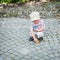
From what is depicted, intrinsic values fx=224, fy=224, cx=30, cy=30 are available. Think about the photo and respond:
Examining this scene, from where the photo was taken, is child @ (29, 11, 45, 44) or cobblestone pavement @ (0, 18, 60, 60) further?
child @ (29, 11, 45, 44)

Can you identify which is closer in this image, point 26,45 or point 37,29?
point 26,45

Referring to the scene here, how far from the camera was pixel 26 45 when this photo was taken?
679 centimetres

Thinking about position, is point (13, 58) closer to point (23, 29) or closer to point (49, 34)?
point (49, 34)

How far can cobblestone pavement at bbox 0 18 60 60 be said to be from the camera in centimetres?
586

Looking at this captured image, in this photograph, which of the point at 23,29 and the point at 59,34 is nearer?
the point at 59,34

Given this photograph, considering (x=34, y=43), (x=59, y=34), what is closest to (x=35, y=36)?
(x=34, y=43)

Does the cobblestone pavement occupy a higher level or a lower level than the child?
lower

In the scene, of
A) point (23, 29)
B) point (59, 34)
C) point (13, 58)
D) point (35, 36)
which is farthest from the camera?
point (23, 29)

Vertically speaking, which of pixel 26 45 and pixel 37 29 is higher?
pixel 37 29

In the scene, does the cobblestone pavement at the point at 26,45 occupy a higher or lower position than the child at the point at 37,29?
lower

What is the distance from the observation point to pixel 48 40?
7.18 meters

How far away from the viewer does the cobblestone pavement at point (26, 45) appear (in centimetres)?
586

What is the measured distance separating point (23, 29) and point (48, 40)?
→ 6.47 feet

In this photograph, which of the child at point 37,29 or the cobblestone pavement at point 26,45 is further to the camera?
the child at point 37,29
